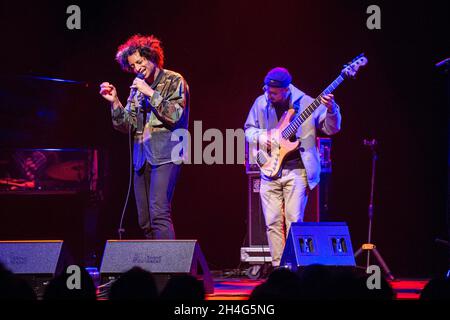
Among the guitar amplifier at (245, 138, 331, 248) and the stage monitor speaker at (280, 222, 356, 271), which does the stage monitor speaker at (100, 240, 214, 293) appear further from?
the guitar amplifier at (245, 138, 331, 248)

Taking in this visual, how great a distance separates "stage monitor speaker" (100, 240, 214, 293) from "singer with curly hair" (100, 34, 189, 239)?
46cm

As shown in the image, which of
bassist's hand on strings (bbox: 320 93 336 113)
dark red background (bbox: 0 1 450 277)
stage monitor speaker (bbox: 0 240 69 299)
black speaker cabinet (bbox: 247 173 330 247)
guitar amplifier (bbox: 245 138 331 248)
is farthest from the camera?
dark red background (bbox: 0 1 450 277)

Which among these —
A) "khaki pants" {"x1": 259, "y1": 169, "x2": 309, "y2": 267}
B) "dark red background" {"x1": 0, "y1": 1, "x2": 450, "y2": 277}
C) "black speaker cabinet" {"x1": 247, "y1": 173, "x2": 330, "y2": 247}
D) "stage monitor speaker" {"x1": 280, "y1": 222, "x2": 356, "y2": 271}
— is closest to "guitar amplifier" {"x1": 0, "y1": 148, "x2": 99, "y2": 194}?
"dark red background" {"x1": 0, "y1": 1, "x2": 450, "y2": 277}

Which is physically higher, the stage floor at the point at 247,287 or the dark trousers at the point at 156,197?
the dark trousers at the point at 156,197

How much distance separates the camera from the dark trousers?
18.6 ft

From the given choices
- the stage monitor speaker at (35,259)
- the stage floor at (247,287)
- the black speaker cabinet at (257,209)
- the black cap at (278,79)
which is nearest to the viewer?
the stage monitor speaker at (35,259)

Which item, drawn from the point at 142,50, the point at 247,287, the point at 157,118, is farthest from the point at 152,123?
the point at 247,287

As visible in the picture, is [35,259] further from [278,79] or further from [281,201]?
[278,79]

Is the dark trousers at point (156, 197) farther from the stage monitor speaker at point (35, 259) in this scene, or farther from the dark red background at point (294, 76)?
the dark red background at point (294, 76)

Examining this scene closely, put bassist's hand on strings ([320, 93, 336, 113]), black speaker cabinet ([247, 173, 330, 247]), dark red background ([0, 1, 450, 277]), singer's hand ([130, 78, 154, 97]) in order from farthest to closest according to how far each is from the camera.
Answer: dark red background ([0, 1, 450, 277])
black speaker cabinet ([247, 173, 330, 247])
bassist's hand on strings ([320, 93, 336, 113])
singer's hand ([130, 78, 154, 97])

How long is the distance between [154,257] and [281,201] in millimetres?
1858

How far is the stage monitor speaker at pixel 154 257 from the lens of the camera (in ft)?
16.6

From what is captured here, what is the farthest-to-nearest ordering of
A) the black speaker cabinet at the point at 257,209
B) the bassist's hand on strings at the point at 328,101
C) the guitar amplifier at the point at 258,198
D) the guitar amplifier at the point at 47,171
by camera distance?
the black speaker cabinet at the point at 257,209 < the guitar amplifier at the point at 258,198 < the guitar amplifier at the point at 47,171 < the bassist's hand on strings at the point at 328,101

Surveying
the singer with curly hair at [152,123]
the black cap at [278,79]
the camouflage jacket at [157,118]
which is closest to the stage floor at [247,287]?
the singer with curly hair at [152,123]
